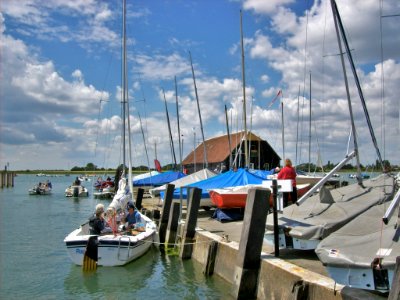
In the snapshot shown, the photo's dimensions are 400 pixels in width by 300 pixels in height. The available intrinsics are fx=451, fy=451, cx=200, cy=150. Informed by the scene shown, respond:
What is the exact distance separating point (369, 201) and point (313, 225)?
1705 millimetres

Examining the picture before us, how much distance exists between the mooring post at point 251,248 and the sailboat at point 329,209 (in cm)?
98

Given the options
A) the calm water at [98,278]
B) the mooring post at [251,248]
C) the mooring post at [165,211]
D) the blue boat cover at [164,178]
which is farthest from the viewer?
the blue boat cover at [164,178]

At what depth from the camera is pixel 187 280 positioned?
40.8ft

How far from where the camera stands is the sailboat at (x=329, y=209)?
1005 centimetres

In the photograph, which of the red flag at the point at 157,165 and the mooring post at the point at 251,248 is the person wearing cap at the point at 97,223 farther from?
the red flag at the point at 157,165

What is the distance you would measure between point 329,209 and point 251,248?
2.60m

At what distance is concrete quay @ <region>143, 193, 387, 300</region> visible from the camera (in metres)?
7.41

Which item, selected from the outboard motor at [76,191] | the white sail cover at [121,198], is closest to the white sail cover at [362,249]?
the white sail cover at [121,198]

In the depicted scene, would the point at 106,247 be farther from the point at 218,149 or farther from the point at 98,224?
the point at 218,149

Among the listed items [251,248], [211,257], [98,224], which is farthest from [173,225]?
[251,248]

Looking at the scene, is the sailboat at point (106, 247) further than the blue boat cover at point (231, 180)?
No

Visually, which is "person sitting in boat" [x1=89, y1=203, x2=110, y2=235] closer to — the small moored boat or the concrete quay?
the concrete quay

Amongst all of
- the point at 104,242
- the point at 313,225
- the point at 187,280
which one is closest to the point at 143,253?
the point at 104,242

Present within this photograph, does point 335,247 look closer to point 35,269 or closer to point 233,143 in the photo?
point 35,269
